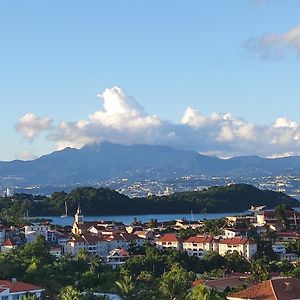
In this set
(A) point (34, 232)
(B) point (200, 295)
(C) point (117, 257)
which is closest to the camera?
(B) point (200, 295)

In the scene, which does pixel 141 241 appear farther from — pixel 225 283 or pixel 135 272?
pixel 225 283

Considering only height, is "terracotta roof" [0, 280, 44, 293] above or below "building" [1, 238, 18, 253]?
below

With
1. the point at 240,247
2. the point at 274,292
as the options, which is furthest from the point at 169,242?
the point at 274,292

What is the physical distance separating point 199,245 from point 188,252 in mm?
665

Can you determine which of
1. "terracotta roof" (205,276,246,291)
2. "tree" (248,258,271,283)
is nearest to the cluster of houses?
"tree" (248,258,271,283)

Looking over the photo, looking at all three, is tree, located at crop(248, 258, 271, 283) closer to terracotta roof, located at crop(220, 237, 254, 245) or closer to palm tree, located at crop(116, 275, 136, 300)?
terracotta roof, located at crop(220, 237, 254, 245)

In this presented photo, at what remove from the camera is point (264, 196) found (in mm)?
77000

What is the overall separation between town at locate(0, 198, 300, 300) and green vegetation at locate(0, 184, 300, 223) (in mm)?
24024

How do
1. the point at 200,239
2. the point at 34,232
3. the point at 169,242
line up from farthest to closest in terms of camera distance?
→ the point at 34,232
the point at 169,242
the point at 200,239

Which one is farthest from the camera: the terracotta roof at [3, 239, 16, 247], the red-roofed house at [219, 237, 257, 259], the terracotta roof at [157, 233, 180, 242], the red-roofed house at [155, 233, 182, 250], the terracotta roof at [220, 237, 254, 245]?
the terracotta roof at [157, 233, 180, 242]

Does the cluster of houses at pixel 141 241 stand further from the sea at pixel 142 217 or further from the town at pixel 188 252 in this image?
the sea at pixel 142 217

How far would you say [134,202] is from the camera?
69.8 m

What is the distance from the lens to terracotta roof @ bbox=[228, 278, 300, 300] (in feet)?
51.6

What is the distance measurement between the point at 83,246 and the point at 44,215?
32.9 m
